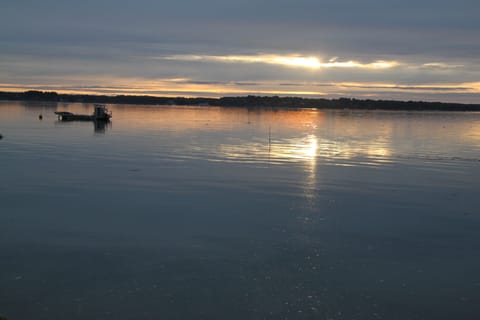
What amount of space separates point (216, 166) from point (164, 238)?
1434 centimetres

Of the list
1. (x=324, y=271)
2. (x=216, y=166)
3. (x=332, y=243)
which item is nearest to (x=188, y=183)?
(x=216, y=166)

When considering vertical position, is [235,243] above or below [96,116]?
below

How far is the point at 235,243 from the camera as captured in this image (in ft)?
43.0

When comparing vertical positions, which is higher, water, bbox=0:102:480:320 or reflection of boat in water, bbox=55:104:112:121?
reflection of boat in water, bbox=55:104:112:121

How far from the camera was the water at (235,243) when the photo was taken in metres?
9.45

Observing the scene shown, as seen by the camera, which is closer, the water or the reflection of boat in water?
the water

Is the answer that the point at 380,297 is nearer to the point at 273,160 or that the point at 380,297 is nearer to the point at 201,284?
the point at 201,284

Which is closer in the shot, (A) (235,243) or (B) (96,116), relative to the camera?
(A) (235,243)

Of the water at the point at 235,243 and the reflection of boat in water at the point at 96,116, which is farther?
the reflection of boat in water at the point at 96,116

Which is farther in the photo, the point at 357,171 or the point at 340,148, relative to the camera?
the point at 340,148

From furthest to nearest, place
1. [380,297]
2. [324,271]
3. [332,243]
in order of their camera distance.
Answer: [332,243]
[324,271]
[380,297]

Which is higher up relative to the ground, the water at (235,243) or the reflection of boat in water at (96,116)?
the reflection of boat in water at (96,116)

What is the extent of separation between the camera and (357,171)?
26734 millimetres

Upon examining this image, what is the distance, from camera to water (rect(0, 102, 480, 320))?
31.0 ft
